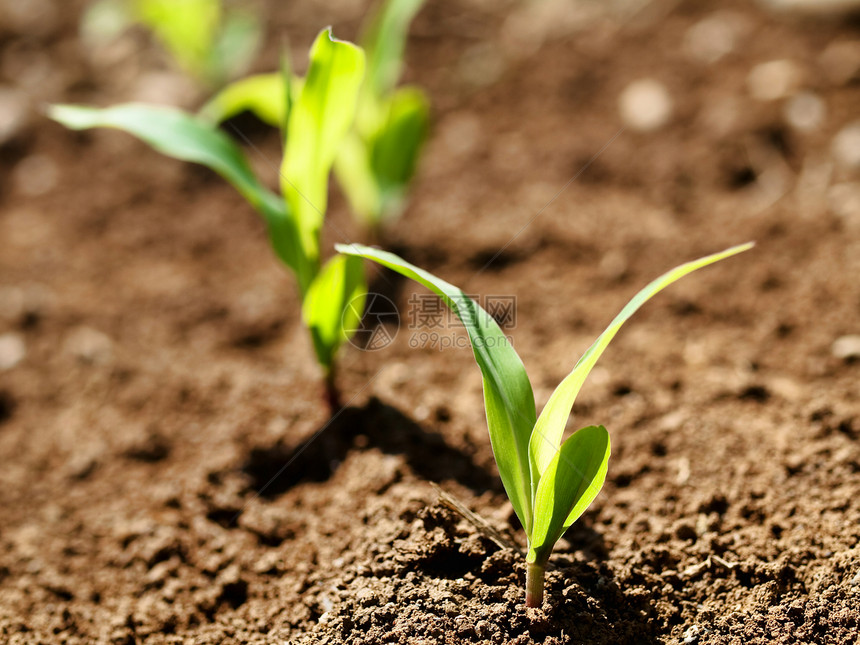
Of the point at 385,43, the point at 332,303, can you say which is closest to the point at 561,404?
the point at 332,303

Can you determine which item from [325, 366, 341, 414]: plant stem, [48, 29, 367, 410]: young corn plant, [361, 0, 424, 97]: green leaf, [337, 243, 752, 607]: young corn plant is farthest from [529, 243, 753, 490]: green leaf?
[361, 0, 424, 97]: green leaf

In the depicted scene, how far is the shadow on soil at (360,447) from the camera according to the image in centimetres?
117

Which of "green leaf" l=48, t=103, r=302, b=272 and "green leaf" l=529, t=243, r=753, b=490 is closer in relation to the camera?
"green leaf" l=529, t=243, r=753, b=490

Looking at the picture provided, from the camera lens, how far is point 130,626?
3.37 ft

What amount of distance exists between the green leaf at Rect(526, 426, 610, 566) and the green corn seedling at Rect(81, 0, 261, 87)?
6.18 ft

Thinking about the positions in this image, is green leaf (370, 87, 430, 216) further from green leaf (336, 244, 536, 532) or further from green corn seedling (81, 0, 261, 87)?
green corn seedling (81, 0, 261, 87)

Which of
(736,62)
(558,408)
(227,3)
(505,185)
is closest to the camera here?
(558,408)

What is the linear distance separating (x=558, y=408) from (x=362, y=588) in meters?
0.40

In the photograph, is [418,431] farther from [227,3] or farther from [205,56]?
[227,3]

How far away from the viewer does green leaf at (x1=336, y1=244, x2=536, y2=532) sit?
2.74 feet

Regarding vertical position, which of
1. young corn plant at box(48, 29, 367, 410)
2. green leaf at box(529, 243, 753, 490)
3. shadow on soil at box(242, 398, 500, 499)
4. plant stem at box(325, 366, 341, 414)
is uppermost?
young corn plant at box(48, 29, 367, 410)

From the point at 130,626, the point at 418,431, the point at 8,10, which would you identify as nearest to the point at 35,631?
the point at 130,626

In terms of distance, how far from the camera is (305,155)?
1.14 m

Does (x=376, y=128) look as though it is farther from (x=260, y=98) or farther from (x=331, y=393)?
(x=331, y=393)
